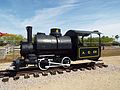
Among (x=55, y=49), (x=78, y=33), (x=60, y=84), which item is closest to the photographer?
(x=60, y=84)

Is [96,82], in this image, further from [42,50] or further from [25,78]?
[42,50]

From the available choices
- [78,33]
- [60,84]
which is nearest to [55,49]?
[78,33]

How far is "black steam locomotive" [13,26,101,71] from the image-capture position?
1220cm

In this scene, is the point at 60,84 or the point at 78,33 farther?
the point at 78,33

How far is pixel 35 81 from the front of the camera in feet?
32.0

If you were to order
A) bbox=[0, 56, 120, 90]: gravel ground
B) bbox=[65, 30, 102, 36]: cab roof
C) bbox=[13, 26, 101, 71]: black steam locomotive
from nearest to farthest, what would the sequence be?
bbox=[0, 56, 120, 90]: gravel ground < bbox=[13, 26, 101, 71]: black steam locomotive < bbox=[65, 30, 102, 36]: cab roof

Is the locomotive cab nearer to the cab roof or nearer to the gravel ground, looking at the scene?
the cab roof

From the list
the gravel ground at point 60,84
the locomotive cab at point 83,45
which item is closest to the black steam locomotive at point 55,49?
the locomotive cab at point 83,45

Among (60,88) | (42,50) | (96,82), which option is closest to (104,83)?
(96,82)

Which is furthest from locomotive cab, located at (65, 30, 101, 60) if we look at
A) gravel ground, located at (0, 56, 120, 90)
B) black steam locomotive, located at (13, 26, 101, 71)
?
gravel ground, located at (0, 56, 120, 90)

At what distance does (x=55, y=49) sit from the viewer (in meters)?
13.1

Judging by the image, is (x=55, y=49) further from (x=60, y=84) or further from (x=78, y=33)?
(x=60, y=84)

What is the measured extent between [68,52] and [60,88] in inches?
220

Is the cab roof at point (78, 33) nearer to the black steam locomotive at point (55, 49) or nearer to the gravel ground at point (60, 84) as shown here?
the black steam locomotive at point (55, 49)
